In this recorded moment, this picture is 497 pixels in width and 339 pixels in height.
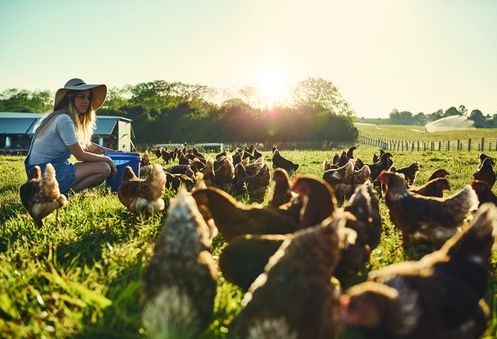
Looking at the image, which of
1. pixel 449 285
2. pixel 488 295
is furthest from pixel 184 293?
pixel 488 295

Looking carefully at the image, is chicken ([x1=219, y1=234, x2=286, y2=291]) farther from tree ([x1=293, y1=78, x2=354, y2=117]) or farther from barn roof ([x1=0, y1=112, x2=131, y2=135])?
tree ([x1=293, y1=78, x2=354, y2=117])

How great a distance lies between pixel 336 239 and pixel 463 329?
0.93 metres

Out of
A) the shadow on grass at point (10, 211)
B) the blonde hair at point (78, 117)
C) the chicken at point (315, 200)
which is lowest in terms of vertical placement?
the shadow on grass at point (10, 211)

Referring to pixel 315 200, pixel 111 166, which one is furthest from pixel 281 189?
pixel 111 166

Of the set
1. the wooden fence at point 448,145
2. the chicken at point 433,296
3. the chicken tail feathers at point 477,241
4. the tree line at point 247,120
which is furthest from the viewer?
the tree line at point 247,120

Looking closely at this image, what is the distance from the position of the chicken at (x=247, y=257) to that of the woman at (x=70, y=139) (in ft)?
14.0

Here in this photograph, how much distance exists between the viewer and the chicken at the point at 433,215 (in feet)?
14.8

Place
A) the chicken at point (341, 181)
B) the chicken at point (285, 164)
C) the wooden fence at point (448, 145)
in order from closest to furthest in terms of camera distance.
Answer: the chicken at point (341, 181), the chicken at point (285, 164), the wooden fence at point (448, 145)

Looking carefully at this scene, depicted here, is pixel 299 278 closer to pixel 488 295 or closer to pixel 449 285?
pixel 449 285

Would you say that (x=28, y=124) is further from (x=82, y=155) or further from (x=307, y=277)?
(x=307, y=277)

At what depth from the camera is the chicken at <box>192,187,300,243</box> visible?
368 centimetres

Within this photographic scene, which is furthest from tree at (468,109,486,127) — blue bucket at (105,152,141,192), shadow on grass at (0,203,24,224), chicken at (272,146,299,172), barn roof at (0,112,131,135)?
shadow on grass at (0,203,24,224)

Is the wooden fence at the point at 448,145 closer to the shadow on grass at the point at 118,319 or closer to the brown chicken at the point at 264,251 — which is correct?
the brown chicken at the point at 264,251

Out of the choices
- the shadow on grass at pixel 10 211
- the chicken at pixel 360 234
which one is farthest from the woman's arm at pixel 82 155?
the chicken at pixel 360 234
